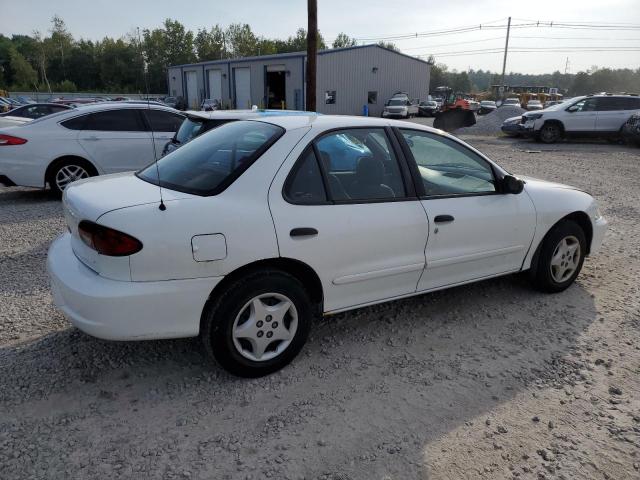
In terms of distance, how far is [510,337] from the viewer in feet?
A: 12.4

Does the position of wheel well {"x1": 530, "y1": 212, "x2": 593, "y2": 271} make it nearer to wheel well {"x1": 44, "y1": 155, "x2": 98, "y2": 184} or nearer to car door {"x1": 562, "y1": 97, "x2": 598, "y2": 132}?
wheel well {"x1": 44, "y1": 155, "x2": 98, "y2": 184}

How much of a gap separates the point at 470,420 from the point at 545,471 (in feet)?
1.51

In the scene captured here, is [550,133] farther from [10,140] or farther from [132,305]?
[132,305]

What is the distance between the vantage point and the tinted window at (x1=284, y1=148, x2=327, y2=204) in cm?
308

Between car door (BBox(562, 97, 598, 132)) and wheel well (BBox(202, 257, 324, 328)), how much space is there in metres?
18.4

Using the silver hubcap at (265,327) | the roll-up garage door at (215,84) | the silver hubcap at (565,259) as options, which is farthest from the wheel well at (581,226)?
the roll-up garage door at (215,84)

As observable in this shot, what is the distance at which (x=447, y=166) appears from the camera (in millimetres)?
4020

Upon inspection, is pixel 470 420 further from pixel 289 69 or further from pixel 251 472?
pixel 289 69

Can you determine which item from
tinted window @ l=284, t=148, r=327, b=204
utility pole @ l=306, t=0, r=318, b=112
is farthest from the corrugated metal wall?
tinted window @ l=284, t=148, r=327, b=204

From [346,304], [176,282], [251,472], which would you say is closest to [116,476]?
[251,472]

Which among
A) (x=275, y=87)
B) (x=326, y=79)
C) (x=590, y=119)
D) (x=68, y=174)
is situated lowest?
(x=68, y=174)

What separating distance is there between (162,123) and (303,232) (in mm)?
6343

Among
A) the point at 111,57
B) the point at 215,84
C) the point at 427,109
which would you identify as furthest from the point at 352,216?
the point at 111,57

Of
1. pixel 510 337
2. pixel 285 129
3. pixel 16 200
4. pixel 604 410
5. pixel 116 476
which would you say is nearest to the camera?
pixel 116 476
